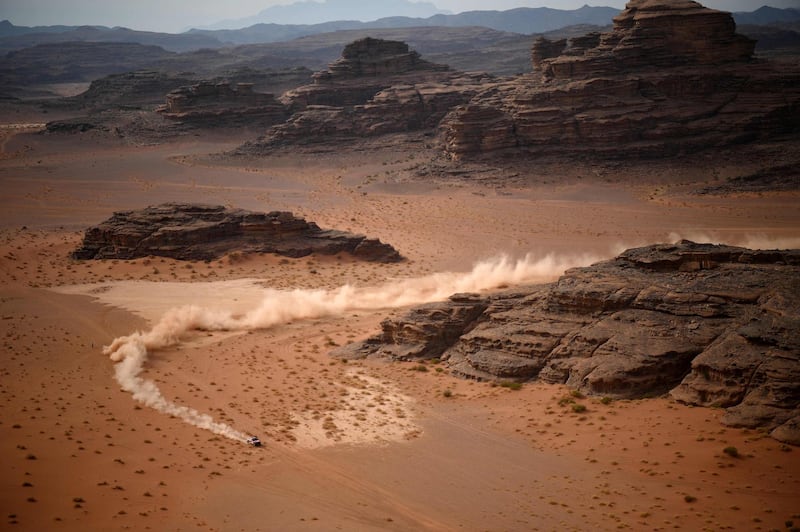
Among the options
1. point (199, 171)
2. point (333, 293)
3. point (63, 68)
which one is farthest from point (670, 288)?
point (63, 68)

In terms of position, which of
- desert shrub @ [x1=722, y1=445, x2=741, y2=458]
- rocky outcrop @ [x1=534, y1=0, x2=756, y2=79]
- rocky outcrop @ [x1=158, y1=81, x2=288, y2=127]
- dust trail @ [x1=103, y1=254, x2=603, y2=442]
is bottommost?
dust trail @ [x1=103, y1=254, x2=603, y2=442]

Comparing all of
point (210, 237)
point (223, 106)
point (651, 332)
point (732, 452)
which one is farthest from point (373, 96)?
point (732, 452)

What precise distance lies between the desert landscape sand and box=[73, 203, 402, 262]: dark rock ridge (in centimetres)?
88

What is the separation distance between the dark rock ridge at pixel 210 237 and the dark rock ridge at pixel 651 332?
601 inches

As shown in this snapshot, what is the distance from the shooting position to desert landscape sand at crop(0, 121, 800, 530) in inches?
586

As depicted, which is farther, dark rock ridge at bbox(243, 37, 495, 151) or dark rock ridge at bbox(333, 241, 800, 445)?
dark rock ridge at bbox(243, 37, 495, 151)

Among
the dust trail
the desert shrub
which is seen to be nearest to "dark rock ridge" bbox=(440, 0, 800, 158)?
the dust trail

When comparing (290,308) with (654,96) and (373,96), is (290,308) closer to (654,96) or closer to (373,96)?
(654,96)

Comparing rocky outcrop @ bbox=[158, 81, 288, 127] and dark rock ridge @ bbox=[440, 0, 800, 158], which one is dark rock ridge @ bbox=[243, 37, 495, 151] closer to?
rocky outcrop @ bbox=[158, 81, 288, 127]

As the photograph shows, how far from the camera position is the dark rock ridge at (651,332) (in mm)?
17547

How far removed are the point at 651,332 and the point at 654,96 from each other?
42.4 meters

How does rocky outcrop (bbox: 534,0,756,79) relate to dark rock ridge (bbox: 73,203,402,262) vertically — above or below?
above

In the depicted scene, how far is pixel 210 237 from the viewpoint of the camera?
129 ft

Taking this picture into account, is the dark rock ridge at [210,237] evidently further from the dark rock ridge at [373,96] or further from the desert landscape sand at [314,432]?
the dark rock ridge at [373,96]
